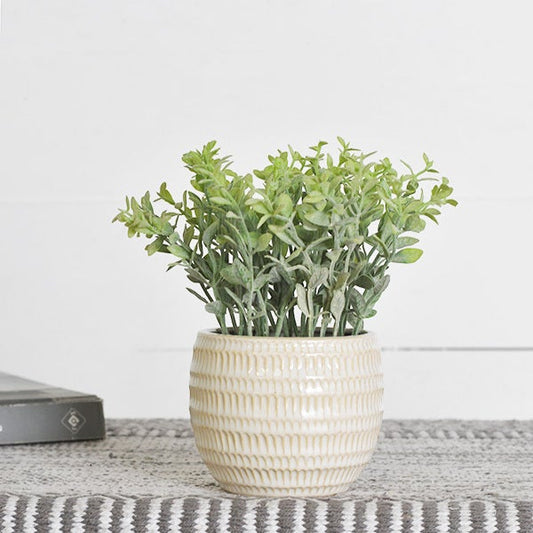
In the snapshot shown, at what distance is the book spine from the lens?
0.84 meters

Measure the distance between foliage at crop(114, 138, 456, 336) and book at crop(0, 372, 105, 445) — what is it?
0.25 meters

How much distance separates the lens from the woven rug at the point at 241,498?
23.3 inches

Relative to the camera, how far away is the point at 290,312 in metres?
0.69

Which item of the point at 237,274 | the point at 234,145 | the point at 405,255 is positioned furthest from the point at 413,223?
the point at 234,145

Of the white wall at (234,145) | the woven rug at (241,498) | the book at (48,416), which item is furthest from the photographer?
the white wall at (234,145)

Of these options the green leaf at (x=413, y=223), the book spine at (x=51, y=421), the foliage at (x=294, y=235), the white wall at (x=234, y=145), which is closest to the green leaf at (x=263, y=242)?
the foliage at (x=294, y=235)

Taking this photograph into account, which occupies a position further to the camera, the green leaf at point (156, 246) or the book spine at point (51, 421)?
the book spine at point (51, 421)

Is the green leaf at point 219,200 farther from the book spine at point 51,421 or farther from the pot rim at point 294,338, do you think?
the book spine at point 51,421

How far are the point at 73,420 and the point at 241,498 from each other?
0.29 meters

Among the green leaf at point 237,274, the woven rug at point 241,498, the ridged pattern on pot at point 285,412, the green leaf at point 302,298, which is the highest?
the green leaf at point 237,274

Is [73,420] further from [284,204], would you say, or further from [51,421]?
[284,204]

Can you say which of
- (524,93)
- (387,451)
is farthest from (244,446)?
(524,93)

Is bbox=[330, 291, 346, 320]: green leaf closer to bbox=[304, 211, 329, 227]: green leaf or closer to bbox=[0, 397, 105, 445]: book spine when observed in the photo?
bbox=[304, 211, 329, 227]: green leaf

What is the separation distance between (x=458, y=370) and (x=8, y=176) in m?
0.78
